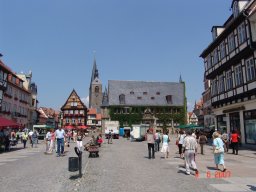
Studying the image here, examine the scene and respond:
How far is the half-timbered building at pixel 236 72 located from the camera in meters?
22.5

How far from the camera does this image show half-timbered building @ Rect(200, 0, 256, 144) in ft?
73.7

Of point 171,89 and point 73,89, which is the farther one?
point 73,89

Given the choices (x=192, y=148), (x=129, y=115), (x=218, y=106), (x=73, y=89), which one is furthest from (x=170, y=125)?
(x=192, y=148)

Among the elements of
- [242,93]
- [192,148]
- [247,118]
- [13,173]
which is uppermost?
[242,93]

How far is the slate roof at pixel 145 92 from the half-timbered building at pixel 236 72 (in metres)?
43.2

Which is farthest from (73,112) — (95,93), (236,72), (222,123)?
(236,72)

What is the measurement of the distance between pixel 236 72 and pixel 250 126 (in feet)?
17.0

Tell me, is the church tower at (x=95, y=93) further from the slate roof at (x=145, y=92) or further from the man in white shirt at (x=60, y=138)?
the man in white shirt at (x=60, y=138)

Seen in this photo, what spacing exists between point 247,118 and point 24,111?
44.1m

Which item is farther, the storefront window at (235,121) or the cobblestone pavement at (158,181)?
the storefront window at (235,121)

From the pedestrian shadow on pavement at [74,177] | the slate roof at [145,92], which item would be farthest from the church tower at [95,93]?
the pedestrian shadow on pavement at [74,177]

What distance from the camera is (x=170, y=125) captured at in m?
71.9

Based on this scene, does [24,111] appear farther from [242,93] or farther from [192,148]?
[192,148]

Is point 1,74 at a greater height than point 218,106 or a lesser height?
greater
